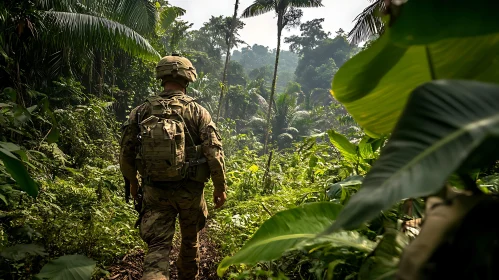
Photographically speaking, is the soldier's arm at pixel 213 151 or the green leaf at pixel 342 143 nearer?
the green leaf at pixel 342 143

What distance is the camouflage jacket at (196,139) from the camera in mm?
2209

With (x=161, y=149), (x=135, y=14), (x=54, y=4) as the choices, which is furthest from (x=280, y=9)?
(x=161, y=149)

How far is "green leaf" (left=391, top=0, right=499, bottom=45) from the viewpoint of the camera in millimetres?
496

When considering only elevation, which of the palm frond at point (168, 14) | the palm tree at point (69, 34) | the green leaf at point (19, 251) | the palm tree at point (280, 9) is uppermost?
the palm tree at point (280, 9)

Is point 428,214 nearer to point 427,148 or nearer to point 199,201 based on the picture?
point 427,148

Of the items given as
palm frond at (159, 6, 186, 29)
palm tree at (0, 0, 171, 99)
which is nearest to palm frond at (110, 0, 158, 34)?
palm tree at (0, 0, 171, 99)

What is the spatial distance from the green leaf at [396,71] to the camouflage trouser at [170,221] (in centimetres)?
149

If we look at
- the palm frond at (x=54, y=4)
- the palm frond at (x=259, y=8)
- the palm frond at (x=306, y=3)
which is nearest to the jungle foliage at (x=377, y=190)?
the palm frond at (x=54, y=4)

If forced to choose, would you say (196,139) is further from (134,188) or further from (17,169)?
(17,169)

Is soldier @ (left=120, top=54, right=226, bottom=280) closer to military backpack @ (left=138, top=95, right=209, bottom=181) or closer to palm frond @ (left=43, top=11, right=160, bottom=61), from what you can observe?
military backpack @ (left=138, top=95, right=209, bottom=181)

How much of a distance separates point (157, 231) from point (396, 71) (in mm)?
1771

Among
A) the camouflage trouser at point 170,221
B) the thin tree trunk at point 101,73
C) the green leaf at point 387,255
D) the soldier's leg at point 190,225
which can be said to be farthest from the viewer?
the thin tree trunk at point 101,73

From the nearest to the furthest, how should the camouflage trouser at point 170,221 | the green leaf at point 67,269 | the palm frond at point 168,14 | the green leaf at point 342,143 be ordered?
the green leaf at point 67,269
the green leaf at point 342,143
the camouflage trouser at point 170,221
the palm frond at point 168,14

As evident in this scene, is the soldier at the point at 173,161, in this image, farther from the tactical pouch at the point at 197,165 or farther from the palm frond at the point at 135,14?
the palm frond at the point at 135,14
